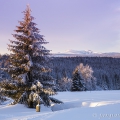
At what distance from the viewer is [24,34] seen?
49.3 feet

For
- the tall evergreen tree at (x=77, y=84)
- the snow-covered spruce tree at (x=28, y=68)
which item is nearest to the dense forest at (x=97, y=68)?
the tall evergreen tree at (x=77, y=84)

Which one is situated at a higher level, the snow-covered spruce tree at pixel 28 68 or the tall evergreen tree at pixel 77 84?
the snow-covered spruce tree at pixel 28 68

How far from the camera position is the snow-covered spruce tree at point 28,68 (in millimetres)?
14039

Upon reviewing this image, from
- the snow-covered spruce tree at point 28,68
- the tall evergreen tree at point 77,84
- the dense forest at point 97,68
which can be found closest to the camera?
the snow-covered spruce tree at point 28,68

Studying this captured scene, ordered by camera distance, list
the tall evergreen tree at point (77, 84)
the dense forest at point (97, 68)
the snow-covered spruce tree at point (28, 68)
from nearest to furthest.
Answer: the snow-covered spruce tree at point (28, 68)
the tall evergreen tree at point (77, 84)
the dense forest at point (97, 68)

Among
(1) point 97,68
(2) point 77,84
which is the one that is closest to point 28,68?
(2) point 77,84

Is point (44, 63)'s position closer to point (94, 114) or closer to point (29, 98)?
point (29, 98)

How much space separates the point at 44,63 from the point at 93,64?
366ft

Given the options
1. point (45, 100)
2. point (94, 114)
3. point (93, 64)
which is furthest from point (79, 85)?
point (93, 64)

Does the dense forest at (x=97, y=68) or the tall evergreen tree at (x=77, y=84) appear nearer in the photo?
the tall evergreen tree at (x=77, y=84)

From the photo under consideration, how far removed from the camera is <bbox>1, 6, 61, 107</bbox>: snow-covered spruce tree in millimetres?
14039

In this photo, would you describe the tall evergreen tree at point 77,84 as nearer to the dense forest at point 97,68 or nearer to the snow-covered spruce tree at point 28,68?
the snow-covered spruce tree at point 28,68

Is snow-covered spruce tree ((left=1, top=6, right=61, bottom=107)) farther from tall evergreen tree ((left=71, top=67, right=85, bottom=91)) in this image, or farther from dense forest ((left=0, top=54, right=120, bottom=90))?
dense forest ((left=0, top=54, right=120, bottom=90))

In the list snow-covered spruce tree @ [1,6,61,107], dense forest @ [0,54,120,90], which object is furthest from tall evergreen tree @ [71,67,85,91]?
dense forest @ [0,54,120,90]
